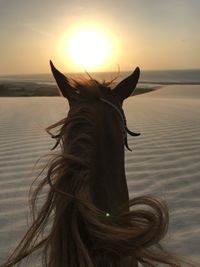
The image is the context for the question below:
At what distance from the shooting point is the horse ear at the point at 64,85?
5.98 ft

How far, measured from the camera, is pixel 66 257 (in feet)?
4.48

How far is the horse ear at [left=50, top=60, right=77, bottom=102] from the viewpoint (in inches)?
71.7

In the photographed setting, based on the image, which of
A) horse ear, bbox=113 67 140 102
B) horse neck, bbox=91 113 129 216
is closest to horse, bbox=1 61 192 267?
horse neck, bbox=91 113 129 216

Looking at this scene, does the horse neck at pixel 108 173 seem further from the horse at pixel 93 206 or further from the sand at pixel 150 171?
the sand at pixel 150 171

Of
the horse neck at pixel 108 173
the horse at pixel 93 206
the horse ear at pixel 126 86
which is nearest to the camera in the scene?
the horse at pixel 93 206

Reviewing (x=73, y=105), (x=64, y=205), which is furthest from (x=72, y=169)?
(x=73, y=105)

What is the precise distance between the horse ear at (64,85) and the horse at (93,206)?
7 cm

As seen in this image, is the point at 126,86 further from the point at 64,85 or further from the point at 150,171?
the point at 150,171

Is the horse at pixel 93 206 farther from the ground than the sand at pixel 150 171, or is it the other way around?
Result: the horse at pixel 93 206

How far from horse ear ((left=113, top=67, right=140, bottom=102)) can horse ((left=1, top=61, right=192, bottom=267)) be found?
0.76 ft

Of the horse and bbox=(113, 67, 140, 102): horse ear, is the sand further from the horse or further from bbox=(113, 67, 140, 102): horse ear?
the horse

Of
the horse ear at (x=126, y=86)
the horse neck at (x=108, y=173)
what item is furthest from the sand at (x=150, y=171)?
the horse neck at (x=108, y=173)

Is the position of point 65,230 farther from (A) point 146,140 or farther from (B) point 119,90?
(A) point 146,140

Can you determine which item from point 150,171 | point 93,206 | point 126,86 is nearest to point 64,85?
point 126,86
